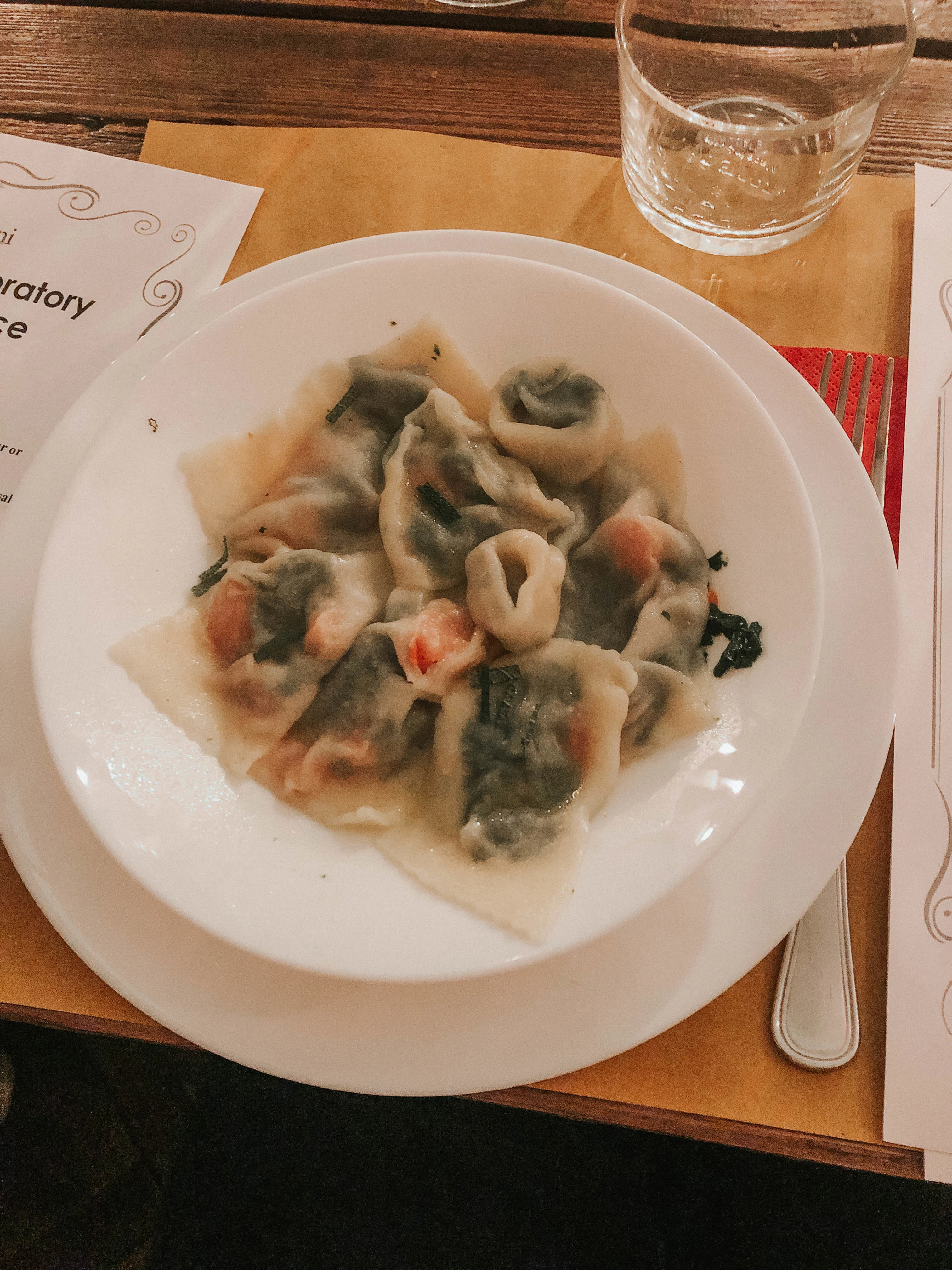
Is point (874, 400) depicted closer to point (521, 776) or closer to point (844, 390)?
point (844, 390)

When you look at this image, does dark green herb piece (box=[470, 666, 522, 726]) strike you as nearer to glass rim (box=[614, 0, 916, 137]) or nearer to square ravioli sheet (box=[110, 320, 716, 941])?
square ravioli sheet (box=[110, 320, 716, 941])

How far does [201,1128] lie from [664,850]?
156 cm

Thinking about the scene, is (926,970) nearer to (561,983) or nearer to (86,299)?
(561,983)

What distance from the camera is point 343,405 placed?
128 centimetres

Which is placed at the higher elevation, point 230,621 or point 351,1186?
point 230,621

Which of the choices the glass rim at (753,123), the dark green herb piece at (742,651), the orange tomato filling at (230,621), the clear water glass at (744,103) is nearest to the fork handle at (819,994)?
the dark green herb piece at (742,651)

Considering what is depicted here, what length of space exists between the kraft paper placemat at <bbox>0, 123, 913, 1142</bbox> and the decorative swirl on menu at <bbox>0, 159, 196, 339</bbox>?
12 centimetres

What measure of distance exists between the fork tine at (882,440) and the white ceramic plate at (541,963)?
4.7 inches

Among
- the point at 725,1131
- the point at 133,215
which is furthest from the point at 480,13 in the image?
the point at 725,1131

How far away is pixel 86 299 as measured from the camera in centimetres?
164

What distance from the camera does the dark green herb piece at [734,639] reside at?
1025mm

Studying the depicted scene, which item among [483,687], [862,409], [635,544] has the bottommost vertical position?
[483,687]

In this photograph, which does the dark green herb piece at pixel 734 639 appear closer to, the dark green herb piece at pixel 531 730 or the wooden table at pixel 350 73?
the dark green herb piece at pixel 531 730

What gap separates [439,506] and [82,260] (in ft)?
3.49
